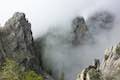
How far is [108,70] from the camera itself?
62469 millimetres

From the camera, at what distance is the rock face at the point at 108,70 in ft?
199

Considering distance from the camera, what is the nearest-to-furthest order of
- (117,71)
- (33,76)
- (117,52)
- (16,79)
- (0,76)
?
(117,71) → (117,52) → (16,79) → (33,76) → (0,76)

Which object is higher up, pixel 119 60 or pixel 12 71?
pixel 119 60

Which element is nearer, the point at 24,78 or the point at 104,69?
the point at 104,69

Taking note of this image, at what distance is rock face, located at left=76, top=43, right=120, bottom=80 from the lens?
2393 inches

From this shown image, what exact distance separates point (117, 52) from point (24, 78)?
3053 inches

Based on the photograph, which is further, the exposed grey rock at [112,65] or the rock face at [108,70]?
the rock face at [108,70]

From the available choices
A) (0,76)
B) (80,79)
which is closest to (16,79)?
(0,76)

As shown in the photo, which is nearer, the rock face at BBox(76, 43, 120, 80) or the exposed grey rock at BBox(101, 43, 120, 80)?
the exposed grey rock at BBox(101, 43, 120, 80)

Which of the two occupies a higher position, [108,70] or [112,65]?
[112,65]

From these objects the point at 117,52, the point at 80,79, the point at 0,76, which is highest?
the point at 117,52

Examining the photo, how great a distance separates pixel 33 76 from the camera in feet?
454

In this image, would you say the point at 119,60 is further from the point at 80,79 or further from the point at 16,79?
the point at 16,79

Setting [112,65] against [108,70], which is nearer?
[108,70]
